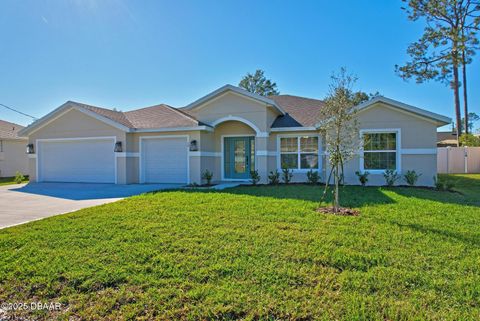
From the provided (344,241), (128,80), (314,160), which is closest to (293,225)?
(344,241)

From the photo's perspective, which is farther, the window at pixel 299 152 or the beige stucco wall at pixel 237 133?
the window at pixel 299 152

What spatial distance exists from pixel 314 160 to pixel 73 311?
478 inches

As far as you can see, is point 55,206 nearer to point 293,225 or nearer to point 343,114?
point 293,225

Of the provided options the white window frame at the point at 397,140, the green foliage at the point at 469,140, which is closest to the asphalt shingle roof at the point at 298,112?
the white window frame at the point at 397,140

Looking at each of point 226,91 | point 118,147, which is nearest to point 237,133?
point 226,91

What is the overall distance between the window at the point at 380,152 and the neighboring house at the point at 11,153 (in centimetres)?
2414

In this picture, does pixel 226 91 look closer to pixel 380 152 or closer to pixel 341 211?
pixel 380 152

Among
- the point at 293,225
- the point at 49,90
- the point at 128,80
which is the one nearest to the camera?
the point at 293,225

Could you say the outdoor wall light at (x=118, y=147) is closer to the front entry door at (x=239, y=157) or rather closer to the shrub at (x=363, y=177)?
the front entry door at (x=239, y=157)

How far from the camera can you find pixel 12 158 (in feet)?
74.4

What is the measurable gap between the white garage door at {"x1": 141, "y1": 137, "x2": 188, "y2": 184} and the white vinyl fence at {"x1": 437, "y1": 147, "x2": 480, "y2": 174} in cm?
1949

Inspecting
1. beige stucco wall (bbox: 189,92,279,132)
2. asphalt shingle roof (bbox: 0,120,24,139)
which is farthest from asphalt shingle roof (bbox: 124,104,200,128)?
asphalt shingle roof (bbox: 0,120,24,139)

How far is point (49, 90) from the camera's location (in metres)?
22.0

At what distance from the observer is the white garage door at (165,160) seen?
1448 cm
